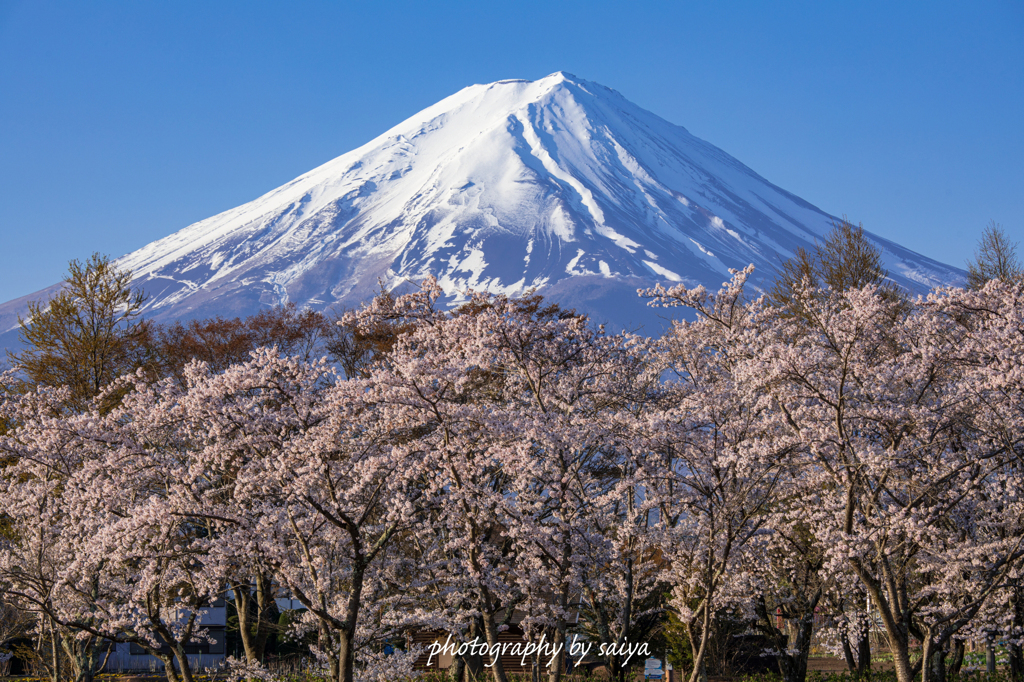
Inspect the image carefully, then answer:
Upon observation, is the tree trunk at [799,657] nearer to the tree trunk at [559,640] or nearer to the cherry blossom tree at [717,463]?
the cherry blossom tree at [717,463]

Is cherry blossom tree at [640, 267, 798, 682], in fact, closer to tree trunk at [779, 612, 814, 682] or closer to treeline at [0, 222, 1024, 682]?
treeline at [0, 222, 1024, 682]

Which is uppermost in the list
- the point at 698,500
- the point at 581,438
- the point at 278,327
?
the point at 278,327

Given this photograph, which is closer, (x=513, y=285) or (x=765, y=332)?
(x=765, y=332)

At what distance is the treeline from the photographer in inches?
432

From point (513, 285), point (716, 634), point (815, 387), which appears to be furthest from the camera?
point (513, 285)

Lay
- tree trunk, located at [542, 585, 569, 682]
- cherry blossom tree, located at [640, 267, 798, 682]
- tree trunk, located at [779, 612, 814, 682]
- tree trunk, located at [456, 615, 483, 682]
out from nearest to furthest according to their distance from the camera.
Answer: cherry blossom tree, located at [640, 267, 798, 682]
tree trunk, located at [542, 585, 569, 682]
tree trunk, located at [456, 615, 483, 682]
tree trunk, located at [779, 612, 814, 682]

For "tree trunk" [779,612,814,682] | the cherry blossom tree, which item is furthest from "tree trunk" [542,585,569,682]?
"tree trunk" [779,612,814,682]

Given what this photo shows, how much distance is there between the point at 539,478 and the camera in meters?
12.9

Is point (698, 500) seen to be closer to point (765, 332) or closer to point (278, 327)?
point (765, 332)

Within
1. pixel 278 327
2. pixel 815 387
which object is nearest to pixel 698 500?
pixel 815 387

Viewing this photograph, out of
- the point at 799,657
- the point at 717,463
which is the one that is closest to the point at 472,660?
the point at 799,657

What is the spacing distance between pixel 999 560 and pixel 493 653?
7760 mm

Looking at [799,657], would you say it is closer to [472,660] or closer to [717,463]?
[472,660]

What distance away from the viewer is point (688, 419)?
42.2 ft
